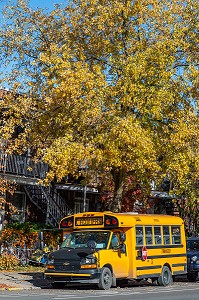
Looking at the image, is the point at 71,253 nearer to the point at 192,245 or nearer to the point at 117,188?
the point at 117,188

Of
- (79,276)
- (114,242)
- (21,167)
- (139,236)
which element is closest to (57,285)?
(79,276)

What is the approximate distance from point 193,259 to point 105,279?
666 centimetres

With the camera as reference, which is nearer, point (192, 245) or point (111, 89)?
point (111, 89)

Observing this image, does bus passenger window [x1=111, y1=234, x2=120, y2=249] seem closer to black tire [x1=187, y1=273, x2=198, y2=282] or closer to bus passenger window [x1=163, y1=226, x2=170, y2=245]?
bus passenger window [x1=163, y1=226, x2=170, y2=245]

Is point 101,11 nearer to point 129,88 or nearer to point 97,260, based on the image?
point 129,88

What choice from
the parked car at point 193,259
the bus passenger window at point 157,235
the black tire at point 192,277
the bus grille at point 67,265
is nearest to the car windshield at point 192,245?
the parked car at point 193,259

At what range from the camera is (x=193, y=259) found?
75.0 feet

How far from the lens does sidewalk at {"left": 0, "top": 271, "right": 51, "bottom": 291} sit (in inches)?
705

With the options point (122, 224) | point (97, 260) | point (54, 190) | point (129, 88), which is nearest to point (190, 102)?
point (129, 88)

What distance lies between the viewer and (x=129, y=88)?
68.7ft

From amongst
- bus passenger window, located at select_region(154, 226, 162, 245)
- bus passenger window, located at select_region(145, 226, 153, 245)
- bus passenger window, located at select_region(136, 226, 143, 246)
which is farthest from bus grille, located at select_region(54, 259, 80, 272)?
bus passenger window, located at select_region(154, 226, 162, 245)

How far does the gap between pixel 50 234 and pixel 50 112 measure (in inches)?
244

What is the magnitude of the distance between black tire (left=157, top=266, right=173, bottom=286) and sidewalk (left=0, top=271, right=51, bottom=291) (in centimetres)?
398

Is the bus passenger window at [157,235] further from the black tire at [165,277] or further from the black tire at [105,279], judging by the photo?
the black tire at [105,279]
